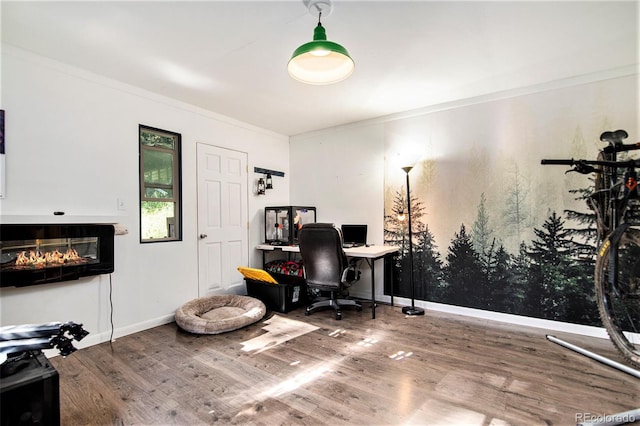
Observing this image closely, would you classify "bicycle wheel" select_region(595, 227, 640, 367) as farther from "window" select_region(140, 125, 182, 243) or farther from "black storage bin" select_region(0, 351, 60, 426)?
"window" select_region(140, 125, 182, 243)

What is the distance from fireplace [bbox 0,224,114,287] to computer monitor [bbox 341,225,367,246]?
110 inches

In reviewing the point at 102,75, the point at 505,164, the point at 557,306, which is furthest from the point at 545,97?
the point at 102,75

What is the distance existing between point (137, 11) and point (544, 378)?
379 centimetres

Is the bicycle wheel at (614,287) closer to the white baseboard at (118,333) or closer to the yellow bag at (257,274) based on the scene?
the yellow bag at (257,274)

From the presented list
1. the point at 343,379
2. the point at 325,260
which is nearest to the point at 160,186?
the point at 325,260

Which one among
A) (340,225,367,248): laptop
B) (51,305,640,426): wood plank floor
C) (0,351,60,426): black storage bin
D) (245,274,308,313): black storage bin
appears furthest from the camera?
(340,225,367,248): laptop

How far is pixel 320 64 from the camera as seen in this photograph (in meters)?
1.94

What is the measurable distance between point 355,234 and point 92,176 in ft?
10.2

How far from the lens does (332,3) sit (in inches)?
77.0

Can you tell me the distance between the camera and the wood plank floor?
1.79 metres

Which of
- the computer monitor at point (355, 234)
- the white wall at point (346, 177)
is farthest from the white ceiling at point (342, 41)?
the computer monitor at point (355, 234)

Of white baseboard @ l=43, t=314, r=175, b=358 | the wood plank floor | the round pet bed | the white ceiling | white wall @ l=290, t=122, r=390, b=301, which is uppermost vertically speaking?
the white ceiling

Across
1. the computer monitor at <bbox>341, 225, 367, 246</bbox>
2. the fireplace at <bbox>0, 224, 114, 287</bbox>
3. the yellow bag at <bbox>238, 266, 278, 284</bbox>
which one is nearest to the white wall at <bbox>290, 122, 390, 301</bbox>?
the computer monitor at <bbox>341, 225, 367, 246</bbox>

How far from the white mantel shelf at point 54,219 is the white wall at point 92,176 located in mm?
34
